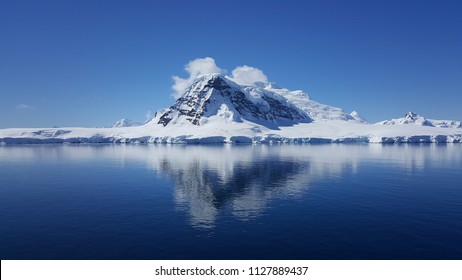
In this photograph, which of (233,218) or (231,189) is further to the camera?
(231,189)

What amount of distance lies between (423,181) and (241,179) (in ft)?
98.5

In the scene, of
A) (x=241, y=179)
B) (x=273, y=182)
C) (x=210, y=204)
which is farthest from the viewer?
(x=241, y=179)

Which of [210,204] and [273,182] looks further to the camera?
[273,182]

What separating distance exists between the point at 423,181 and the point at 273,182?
2490 centimetres

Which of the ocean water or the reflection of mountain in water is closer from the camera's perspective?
the ocean water

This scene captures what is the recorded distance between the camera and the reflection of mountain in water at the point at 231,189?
35.1m

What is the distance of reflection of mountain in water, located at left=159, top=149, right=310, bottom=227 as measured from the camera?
35.1 metres

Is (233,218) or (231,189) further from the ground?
(231,189)

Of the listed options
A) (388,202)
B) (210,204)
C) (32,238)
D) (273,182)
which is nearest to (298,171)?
(273,182)

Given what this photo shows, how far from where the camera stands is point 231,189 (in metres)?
47.9

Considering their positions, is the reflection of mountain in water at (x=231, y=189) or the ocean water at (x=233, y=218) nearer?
the ocean water at (x=233, y=218)

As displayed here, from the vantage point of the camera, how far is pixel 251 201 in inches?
1566
